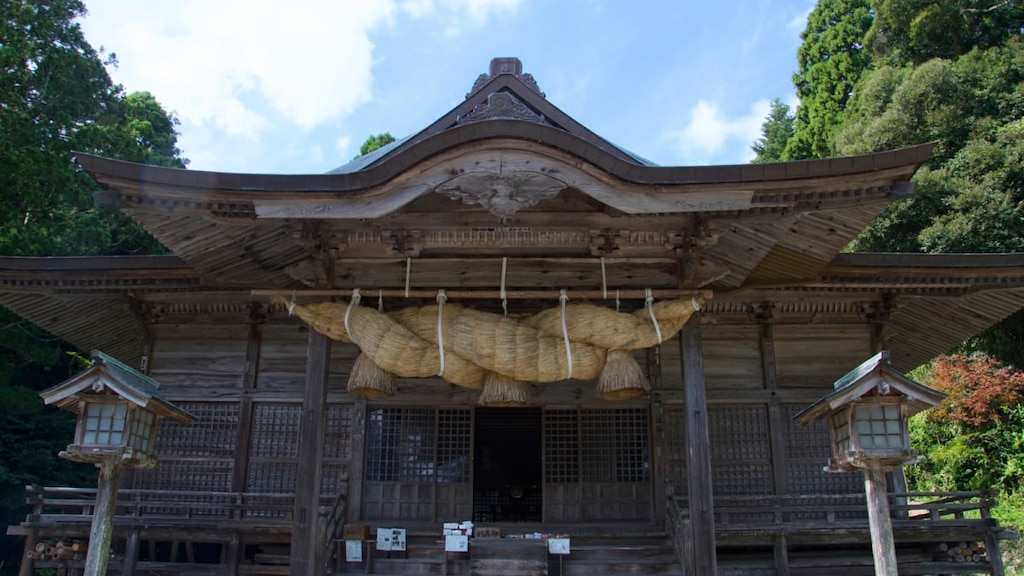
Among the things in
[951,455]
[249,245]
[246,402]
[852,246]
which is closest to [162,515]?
[246,402]

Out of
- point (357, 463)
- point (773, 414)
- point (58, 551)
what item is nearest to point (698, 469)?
point (773, 414)

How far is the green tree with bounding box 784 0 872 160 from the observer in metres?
31.1

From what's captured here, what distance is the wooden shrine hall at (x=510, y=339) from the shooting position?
6910 millimetres

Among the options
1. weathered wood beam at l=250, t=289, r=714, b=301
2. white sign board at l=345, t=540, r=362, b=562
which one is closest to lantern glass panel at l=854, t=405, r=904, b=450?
weathered wood beam at l=250, t=289, r=714, b=301

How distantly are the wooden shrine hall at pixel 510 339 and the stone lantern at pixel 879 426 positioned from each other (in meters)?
1.52

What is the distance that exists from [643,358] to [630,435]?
3.48 feet

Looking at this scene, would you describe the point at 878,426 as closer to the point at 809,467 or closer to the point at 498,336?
the point at 498,336

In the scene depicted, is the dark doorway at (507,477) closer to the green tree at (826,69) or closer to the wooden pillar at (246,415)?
the wooden pillar at (246,415)

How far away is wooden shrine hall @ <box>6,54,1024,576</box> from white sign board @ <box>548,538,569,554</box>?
0.19 metres

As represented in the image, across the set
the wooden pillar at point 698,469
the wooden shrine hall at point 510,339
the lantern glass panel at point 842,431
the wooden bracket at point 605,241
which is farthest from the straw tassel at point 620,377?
the lantern glass panel at point 842,431

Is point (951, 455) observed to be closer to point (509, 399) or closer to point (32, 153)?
point (509, 399)

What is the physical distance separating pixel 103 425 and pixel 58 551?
4.16 metres

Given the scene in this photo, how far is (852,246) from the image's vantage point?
2470cm

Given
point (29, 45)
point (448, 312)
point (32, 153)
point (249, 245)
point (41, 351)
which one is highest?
point (29, 45)
